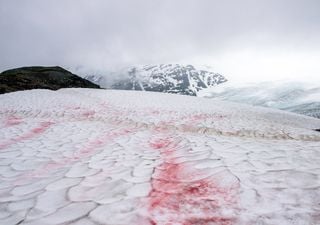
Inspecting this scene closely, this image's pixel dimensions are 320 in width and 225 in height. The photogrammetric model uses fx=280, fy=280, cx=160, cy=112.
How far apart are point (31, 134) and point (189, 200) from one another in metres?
8.07

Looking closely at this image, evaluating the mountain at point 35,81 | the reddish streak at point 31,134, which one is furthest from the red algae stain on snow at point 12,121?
the mountain at point 35,81

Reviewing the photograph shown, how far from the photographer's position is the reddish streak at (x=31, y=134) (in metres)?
8.20

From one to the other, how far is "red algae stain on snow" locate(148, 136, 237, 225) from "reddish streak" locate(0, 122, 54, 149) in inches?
231

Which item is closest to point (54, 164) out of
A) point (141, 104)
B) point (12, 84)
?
point (141, 104)

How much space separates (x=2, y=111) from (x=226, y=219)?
51.5 ft

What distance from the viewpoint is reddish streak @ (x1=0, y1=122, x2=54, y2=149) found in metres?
8.20

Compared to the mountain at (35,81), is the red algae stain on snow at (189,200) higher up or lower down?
lower down

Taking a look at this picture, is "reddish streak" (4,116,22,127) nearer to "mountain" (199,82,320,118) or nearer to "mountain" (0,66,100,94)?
"mountain" (0,66,100,94)

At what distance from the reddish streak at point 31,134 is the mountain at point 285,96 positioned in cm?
10262

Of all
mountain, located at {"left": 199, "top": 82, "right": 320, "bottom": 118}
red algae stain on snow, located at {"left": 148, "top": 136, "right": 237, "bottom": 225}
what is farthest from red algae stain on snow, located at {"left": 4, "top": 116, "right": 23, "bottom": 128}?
mountain, located at {"left": 199, "top": 82, "right": 320, "bottom": 118}

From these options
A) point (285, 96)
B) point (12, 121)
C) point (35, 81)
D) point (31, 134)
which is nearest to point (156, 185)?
point (31, 134)

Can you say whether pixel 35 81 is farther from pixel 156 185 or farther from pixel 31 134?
pixel 156 185

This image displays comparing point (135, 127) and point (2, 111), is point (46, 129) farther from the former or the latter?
point (2, 111)

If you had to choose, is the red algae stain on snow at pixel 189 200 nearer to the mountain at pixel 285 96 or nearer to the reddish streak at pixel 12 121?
the reddish streak at pixel 12 121
